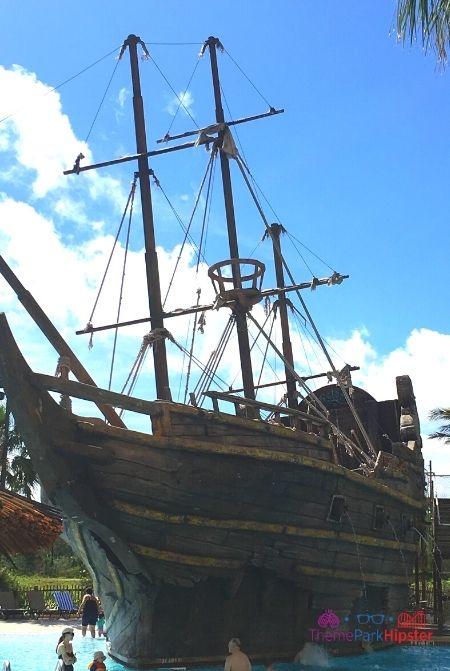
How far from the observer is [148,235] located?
15172mm

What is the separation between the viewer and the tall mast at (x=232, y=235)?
14805mm

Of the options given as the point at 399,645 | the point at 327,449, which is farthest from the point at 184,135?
the point at 399,645

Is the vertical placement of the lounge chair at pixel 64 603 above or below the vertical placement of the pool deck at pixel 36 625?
above

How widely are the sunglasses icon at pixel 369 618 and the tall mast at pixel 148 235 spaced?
5.11 metres

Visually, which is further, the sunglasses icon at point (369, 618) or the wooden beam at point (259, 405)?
the sunglasses icon at point (369, 618)

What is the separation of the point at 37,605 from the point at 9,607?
3.83 ft

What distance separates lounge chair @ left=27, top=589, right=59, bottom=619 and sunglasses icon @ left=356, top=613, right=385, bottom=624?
29.5 feet

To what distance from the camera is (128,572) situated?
919 centimetres

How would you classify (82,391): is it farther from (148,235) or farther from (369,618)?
(148,235)

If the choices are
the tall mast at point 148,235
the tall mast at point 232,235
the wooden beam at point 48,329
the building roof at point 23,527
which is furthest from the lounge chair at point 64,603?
the building roof at point 23,527

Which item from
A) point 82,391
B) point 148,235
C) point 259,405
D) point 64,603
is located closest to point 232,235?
point 148,235

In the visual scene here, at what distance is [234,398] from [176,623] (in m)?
3.01

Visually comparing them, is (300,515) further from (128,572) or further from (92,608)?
(92,608)

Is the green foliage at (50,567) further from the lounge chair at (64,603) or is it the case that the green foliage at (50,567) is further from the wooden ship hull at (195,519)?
the wooden ship hull at (195,519)
